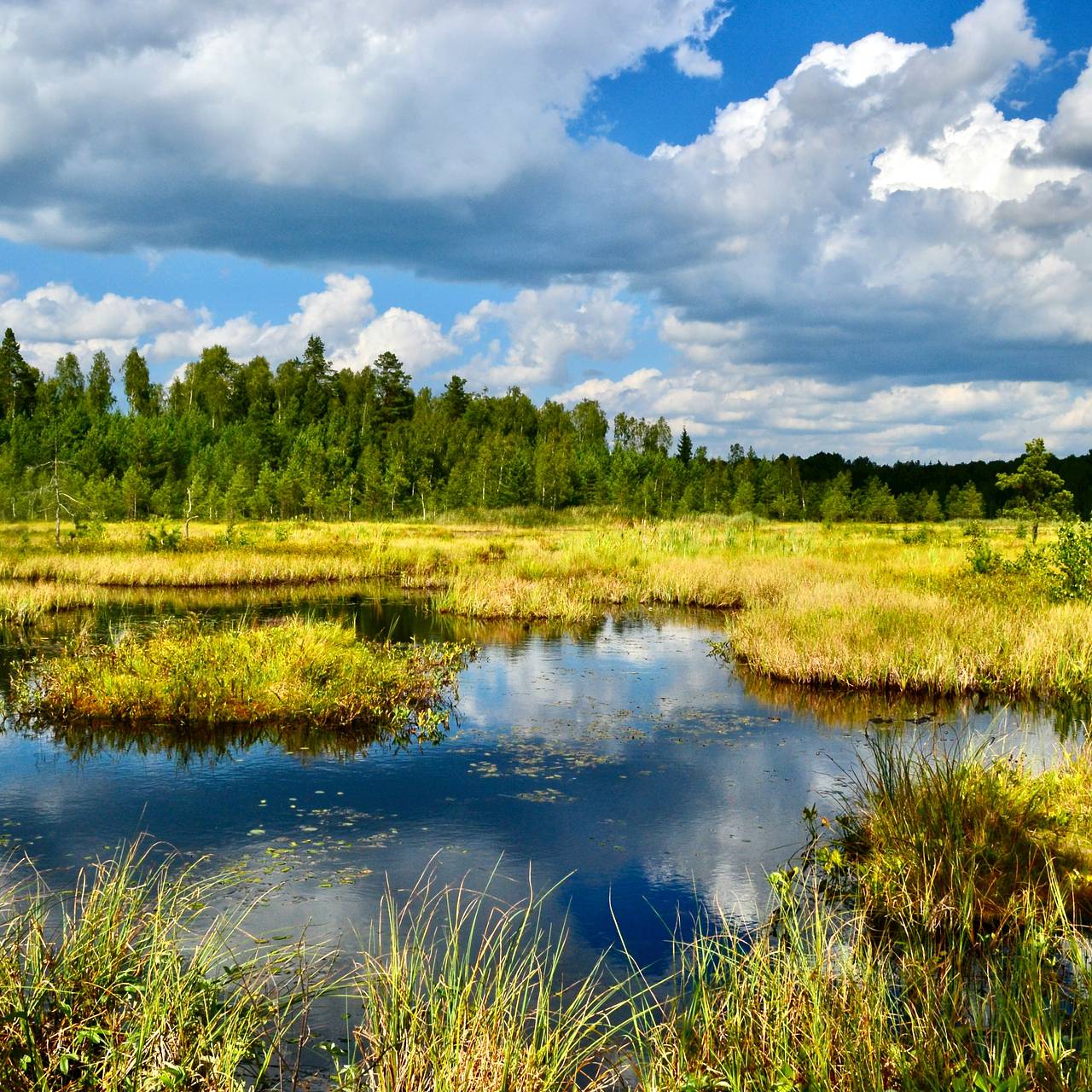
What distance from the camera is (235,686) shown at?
13.7m

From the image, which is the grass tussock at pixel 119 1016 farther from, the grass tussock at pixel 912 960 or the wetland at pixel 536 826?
the grass tussock at pixel 912 960

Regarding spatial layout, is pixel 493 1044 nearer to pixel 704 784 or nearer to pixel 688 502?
pixel 704 784

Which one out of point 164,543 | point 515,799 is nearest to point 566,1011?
point 515,799

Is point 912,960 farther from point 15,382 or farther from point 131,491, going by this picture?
point 15,382

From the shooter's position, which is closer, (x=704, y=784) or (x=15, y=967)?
(x=15, y=967)

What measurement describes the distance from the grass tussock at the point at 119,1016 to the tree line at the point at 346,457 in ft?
202

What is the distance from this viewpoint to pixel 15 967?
4992mm

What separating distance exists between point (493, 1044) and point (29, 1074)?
2270mm

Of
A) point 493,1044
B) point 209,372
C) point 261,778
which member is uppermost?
point 209,372

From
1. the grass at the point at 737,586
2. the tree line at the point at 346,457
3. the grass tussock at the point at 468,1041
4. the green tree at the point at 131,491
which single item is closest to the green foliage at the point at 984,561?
the grass at the point at 737,586

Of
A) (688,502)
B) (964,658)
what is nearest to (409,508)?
(688,502)

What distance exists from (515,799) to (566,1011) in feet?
15.0

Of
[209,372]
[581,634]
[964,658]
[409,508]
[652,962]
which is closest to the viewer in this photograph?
[652,962]

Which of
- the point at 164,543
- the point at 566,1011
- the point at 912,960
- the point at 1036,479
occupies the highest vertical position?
the point at 1036,479
